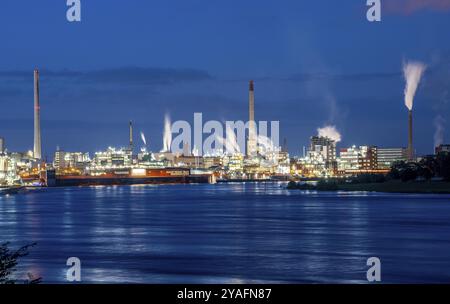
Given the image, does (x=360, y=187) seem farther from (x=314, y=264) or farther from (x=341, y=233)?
(x=314, y=264)

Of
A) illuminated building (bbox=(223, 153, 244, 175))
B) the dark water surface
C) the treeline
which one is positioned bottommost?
the dark water surface

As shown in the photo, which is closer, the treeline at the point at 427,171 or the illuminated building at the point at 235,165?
the treeline at the point at 427,171

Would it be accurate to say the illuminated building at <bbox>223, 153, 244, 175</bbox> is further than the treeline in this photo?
Yes

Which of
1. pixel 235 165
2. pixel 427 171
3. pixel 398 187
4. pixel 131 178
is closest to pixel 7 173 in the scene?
pixel 131 178

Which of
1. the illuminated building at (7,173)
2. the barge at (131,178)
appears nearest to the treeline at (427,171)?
the illuminated building at (7,173)

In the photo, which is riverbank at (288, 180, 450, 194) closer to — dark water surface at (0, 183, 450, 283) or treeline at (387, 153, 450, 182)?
treeline at (387, 153, 450, 182)

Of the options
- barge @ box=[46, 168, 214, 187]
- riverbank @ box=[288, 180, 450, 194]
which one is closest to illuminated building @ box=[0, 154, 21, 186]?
barge @ box=[46, 168, 214, 187]

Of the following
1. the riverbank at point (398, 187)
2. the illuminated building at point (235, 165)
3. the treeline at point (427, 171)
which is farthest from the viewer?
the illuminated building at point (235, 165)

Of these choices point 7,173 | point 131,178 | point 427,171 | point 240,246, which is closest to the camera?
point 240,246

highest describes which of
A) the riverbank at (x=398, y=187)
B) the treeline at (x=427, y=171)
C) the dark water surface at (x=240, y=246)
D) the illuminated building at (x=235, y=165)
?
the illuminated building at (x=235, y=165)

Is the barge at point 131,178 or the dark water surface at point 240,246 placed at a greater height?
the barge at point 131,178

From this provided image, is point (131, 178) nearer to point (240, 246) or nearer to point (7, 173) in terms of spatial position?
point (7, 173)

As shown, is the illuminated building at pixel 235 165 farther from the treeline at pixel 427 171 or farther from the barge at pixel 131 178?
the treeline at pixel 427 171

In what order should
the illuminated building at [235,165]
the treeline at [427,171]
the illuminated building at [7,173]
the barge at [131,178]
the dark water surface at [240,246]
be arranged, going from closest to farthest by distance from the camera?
the dark water surface at [240,246]
the treeline at [427,171]
the illuminated building at [7,173]
the barge at [131,178]
the illuminated building at [235,165]
